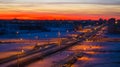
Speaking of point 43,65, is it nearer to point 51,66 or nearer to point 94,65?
point 51,66

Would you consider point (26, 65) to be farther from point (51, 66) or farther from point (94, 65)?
point (94, 65)

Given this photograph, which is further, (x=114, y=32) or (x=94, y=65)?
(x=114, y=32)

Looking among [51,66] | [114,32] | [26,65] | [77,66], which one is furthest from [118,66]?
[114,32]

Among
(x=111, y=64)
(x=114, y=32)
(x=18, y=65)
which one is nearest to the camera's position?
(x=18, y=65)

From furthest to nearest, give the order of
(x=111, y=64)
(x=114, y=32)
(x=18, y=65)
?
(x=114, y=32), (x=111, y=64), (x=18, y=65)

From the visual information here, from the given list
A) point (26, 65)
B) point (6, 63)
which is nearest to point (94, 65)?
point (26, 65)

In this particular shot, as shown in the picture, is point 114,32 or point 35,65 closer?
point 35,65

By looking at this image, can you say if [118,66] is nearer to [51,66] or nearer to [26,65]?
[51,66]
